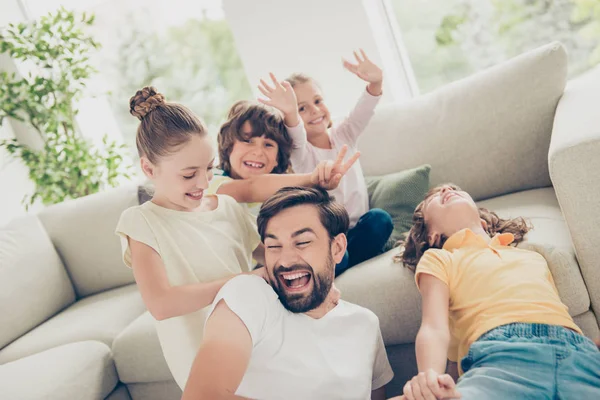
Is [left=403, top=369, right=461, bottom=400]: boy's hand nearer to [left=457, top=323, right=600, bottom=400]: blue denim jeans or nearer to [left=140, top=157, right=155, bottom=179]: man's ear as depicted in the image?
[left=457, top=323, right=600, bottom=400]: blue denim jeans

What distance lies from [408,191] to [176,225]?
39.4 inches

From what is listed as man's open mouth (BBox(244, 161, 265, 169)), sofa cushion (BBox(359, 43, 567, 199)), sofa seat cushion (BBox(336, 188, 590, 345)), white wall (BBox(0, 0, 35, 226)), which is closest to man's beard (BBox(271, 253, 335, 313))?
sofa seat cushion (BBox(336, 188, 590, 345))

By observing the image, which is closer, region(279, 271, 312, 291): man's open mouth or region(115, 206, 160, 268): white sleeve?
region(279, 271, 312, 291): man's open mouth

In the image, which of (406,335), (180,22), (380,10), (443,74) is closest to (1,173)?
(180,22)

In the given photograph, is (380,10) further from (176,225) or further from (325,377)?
(325,377)

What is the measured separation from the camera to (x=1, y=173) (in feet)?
13.1

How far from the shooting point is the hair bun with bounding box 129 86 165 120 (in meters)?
1.65

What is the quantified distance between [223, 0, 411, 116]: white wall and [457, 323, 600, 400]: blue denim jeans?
2227 millimetres

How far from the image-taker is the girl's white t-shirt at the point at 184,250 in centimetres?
164

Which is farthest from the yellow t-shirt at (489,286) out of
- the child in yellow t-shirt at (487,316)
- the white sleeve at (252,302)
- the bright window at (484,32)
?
the bright window at (484,32)

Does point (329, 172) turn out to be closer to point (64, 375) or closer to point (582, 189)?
point (582, 189)

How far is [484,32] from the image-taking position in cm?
351

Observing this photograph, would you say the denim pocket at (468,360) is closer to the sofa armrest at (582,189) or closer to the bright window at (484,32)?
the sofa armrest at (582,189)

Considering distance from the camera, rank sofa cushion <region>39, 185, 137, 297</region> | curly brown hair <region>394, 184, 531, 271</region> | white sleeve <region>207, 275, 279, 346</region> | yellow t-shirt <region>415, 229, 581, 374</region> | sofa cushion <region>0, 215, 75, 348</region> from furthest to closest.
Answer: sofa cushion <region>39, 185, 137, 297</region>, sofa cushion <region>0, 215, 75, 348</region>, curly brown hair <region>394, 184, 531, 271</region>, yellow t-shirt <region>415, 229, 581, 374</region>, white sleeve <region>207, 275, 279, 346</region>
